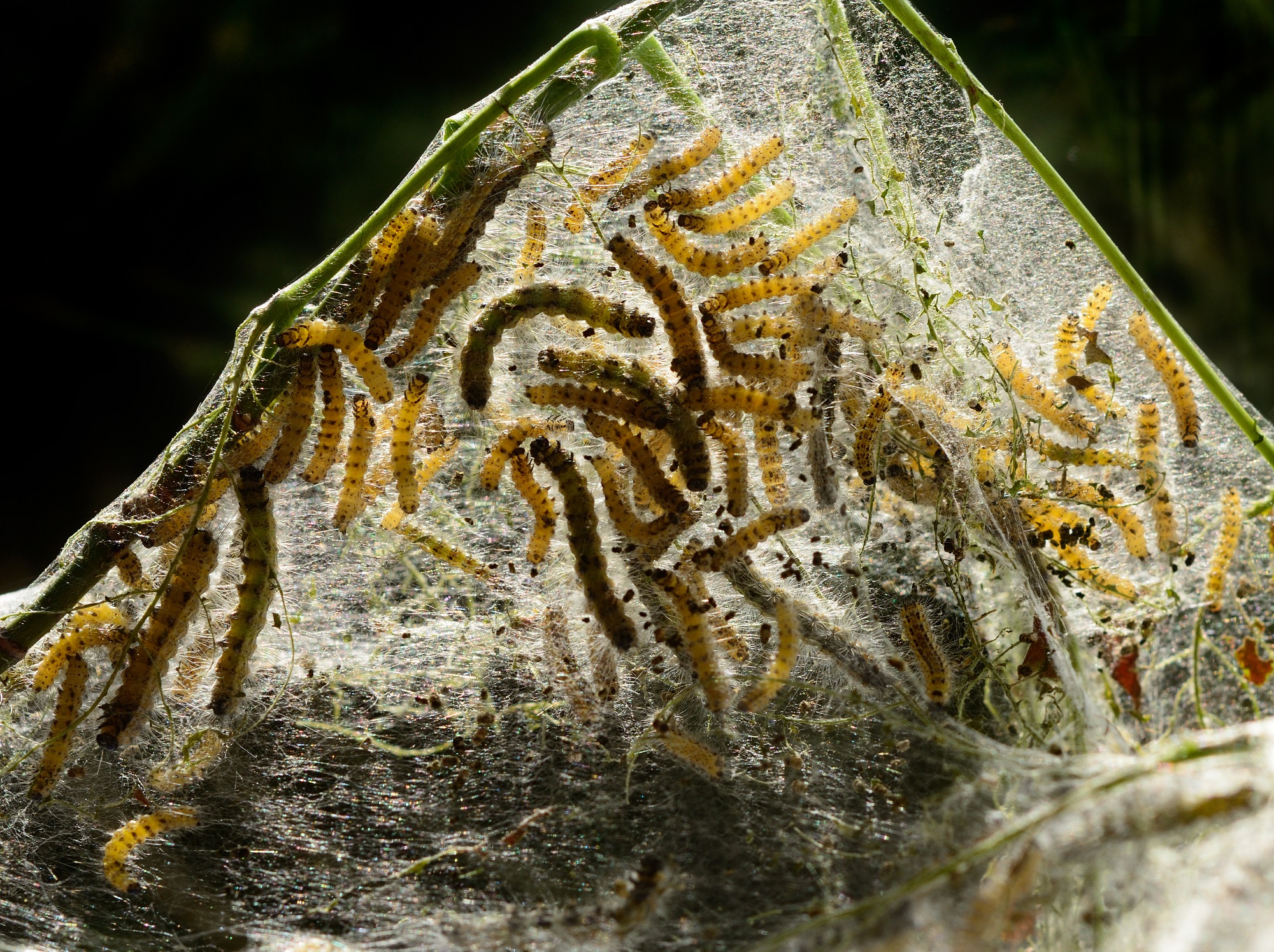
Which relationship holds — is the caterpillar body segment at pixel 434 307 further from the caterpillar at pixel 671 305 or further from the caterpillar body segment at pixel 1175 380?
the caterpillar body segment at pixel 1175 380

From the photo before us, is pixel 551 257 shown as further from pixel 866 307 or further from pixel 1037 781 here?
pixel 1037 781

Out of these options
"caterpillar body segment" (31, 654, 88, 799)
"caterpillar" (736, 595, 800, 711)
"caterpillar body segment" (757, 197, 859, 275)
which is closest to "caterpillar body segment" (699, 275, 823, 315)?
"caterpillar body segment" (757, 197, 859, 275)

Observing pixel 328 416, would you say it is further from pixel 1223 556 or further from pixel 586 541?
pixel 1223 556

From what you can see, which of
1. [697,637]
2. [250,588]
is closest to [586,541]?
[697,637]

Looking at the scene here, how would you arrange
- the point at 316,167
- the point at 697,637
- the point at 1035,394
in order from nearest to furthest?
the point at 697,637 < the point at 1035,394 < the point at 316,167

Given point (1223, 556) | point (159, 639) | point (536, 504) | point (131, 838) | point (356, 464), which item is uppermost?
point (356, 464)

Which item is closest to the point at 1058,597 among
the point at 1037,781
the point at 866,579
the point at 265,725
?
the point at 866,579

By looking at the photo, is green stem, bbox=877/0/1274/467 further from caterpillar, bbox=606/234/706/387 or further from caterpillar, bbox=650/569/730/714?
caterpillar, bbox=650/569/730/714
